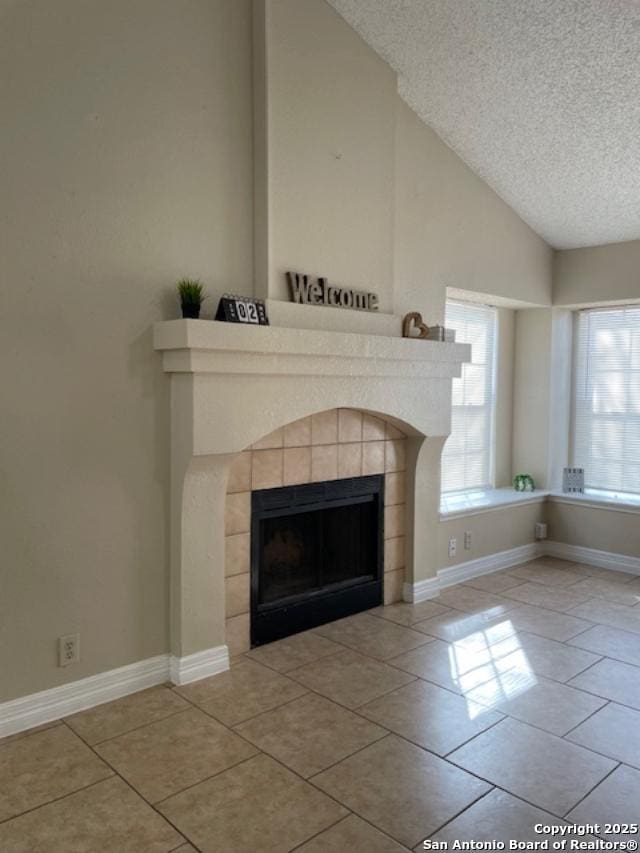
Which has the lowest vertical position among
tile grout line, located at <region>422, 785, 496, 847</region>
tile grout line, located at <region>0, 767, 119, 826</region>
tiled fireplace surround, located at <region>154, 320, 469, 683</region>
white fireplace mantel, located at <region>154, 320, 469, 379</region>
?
tile grout line, located at <region>422, 785, 496, 847</region>

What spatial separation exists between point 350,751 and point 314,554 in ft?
4.63

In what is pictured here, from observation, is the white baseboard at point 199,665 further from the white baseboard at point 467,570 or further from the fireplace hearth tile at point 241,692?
the white baseboard at point 467,570

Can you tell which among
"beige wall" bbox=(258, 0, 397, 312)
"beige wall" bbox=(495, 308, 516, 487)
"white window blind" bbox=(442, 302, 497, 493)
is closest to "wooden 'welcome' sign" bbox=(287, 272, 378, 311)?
"beige wall" bbox=(258, 0, 397, 312)

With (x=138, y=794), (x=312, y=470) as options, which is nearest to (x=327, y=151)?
(x=312, y=470)

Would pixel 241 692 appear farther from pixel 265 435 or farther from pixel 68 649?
pixel 265 435

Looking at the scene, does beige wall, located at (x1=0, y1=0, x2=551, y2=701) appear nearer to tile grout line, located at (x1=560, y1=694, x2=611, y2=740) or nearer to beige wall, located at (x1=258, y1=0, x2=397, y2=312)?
beige wall, located at (x1=258, y1=0, x2=397, y2=312)

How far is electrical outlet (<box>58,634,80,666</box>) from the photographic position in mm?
2756

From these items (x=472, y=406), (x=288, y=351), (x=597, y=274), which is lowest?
(x=472, y=406)

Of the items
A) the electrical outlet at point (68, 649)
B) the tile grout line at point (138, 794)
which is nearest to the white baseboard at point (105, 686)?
the electrical outlet at point (68, 649)

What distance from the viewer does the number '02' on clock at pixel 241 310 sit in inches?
117

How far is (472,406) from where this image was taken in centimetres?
536

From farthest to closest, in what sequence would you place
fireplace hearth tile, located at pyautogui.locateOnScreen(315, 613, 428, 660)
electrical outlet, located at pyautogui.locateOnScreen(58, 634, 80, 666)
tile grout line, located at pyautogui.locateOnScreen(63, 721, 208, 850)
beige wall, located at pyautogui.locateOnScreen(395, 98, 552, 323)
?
beige wall, located at pyautogui.locateOnScreen(395, 98, 552, 323)
fireplace hearth tile, located at pyautogui.locateOnScreen(315, 613, 428, 660)
electrical outlet, located at pyautogui.locateOnScreen(58, 634, 80, 666)
tile grout line, located at pyautogui.locateOnScreen(63, 721, 208, 850)

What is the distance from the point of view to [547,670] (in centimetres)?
326

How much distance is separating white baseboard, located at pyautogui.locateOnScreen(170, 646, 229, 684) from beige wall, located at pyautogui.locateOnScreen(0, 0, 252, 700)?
16cm
